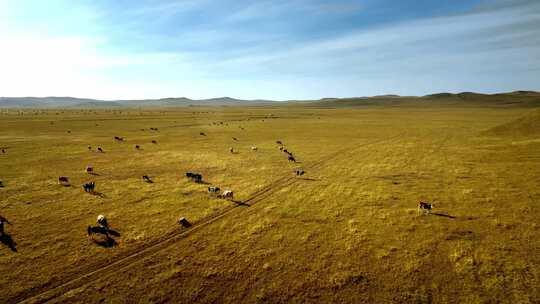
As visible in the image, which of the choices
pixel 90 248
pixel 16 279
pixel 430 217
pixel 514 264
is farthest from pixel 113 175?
pixel 514 264

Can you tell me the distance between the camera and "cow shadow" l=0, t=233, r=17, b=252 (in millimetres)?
16281

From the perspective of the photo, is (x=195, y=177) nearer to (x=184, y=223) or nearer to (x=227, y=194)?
(x=227, y=194)

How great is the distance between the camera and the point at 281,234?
17.8 m

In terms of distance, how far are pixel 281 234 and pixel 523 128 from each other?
2470 inches

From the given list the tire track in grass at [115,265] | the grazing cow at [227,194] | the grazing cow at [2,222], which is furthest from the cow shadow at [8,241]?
the grazing cow at [227,194]

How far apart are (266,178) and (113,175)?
17.2 m

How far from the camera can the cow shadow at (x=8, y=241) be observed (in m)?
16.3

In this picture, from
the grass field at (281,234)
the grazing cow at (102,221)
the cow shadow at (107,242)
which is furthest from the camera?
the grazing cow at (102,221)

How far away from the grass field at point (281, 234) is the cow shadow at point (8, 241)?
0.81ft

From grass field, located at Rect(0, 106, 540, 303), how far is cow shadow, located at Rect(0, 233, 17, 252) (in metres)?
0.25

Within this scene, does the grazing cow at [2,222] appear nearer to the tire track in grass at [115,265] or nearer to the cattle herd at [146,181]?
the cattle herd at [146,181]

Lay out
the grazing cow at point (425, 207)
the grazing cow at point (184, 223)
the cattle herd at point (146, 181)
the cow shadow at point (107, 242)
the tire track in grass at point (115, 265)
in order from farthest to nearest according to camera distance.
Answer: the grazing cow at point (425, 207), the grazing cow at point (184, 223), the cattle herd at point (146, 181), the cow shadow at point (107, 242), the tire track in grass at point (115, 265)

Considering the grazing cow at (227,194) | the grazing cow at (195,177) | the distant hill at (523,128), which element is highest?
the distant hill at (523,128)

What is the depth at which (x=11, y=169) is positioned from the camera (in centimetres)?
3359
